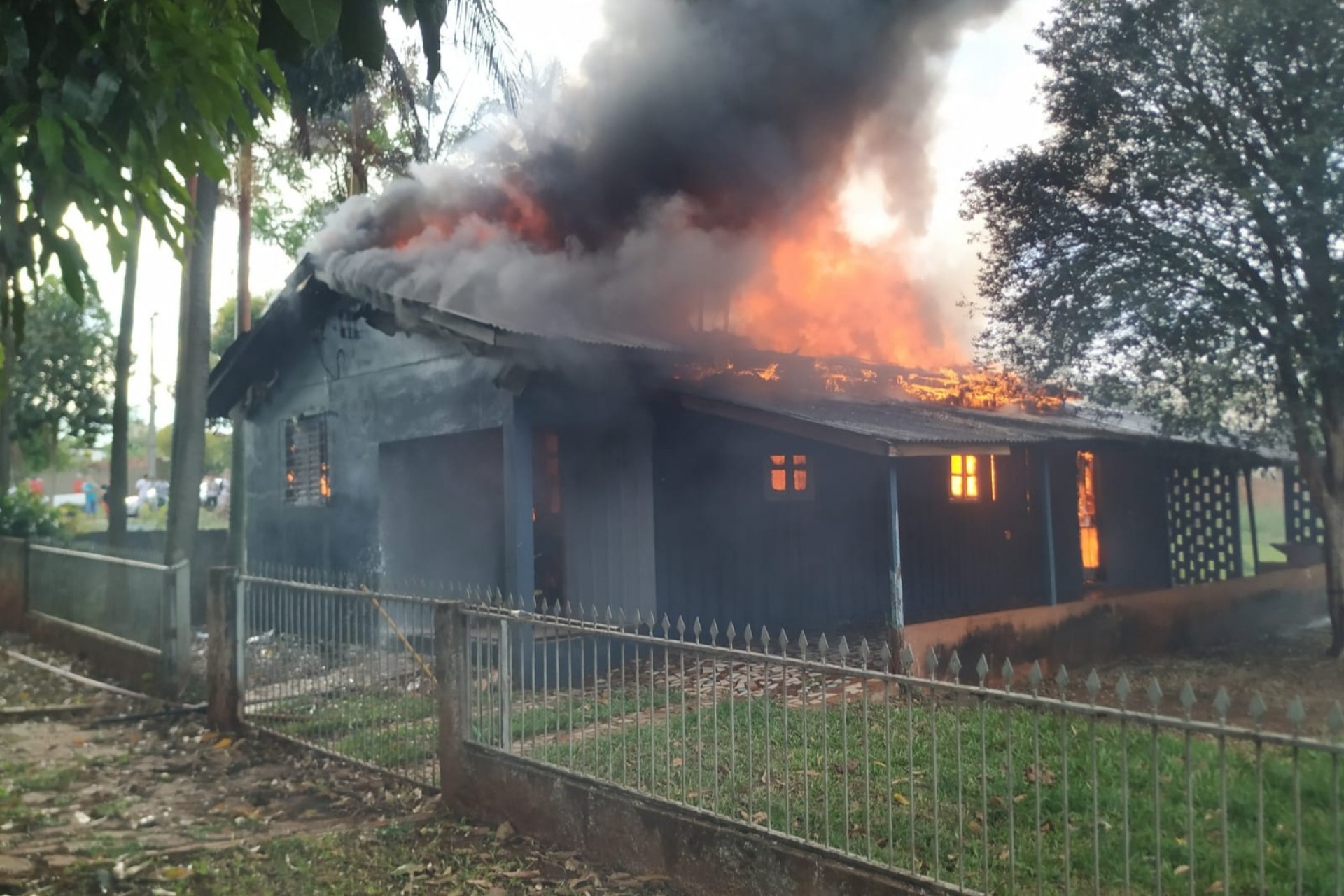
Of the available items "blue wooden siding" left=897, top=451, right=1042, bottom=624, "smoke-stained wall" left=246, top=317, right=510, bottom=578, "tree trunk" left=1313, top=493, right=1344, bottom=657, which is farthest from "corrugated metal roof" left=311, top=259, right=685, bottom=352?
"tree trunk" left=1313, top=493, right=1344, bottom=657

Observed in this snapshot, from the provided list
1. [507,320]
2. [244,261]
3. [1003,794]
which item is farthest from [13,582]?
[1003,794]

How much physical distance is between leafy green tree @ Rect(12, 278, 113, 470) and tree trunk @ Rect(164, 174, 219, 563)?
15.6m

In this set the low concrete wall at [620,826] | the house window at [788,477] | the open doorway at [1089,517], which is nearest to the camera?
the low concrete wall at [620,826]

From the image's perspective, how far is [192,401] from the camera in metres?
11.0

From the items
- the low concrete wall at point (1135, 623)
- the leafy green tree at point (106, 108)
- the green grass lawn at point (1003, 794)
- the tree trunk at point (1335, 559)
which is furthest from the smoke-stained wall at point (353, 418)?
the tree trunk at point (1335, 559)

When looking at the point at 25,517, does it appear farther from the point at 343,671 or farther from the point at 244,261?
the point at 343,671

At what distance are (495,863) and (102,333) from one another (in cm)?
2626

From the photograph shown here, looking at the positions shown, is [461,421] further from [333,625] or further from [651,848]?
[651,848]

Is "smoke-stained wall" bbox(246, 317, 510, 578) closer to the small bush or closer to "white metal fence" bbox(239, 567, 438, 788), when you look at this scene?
"white metal fence" bbox(239, 567, 438, 788)

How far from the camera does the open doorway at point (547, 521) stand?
11.6 m

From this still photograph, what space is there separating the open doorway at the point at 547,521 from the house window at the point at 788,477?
7.99 feet

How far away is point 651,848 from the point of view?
200 inches

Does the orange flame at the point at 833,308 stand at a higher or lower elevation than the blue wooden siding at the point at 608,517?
higher

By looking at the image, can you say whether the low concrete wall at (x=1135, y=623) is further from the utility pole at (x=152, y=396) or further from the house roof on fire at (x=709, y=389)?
the utility pole at (x=152, y=396)
